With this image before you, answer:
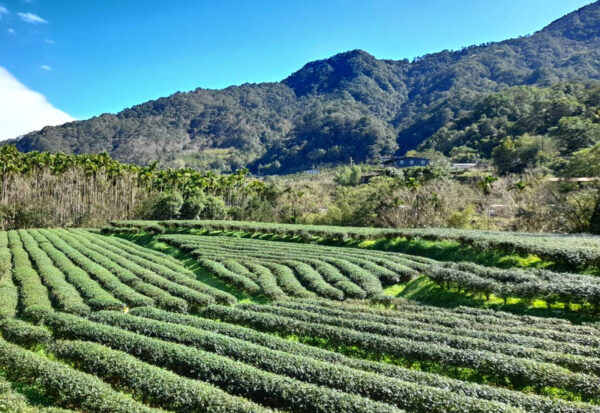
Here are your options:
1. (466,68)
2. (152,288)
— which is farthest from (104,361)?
(466,68)

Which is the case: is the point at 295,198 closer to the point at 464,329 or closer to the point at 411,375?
the point at 464,329

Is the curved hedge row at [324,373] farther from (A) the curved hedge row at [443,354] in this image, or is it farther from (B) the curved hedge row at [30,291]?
(B) the curved hedge row at [30,291]

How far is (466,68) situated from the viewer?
193000 mm

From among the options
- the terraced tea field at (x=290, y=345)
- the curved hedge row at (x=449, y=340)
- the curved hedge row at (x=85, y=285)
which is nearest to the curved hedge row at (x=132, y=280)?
the terraced tea field at (x=290, y=345)

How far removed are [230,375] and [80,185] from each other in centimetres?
6233

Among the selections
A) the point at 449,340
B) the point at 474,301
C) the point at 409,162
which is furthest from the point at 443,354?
the point at 409,162

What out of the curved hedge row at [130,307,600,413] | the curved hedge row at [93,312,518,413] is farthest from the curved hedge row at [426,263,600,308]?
the curved hedge row at [93,312,518,413]

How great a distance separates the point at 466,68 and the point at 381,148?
100990 millimetres

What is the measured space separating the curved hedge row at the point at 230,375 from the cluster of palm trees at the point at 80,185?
147 feet

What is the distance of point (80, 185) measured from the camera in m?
59.9

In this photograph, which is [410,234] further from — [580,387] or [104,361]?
[104,361]

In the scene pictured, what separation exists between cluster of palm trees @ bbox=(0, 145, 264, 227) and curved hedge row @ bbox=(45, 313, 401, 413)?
147 feet

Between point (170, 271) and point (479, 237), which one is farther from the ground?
point (479, 237)

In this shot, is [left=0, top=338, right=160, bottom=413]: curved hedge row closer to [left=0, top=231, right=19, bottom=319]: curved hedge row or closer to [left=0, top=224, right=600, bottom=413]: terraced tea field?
[left=0, top=224, right=600, bottom=413]: terraced tea field
